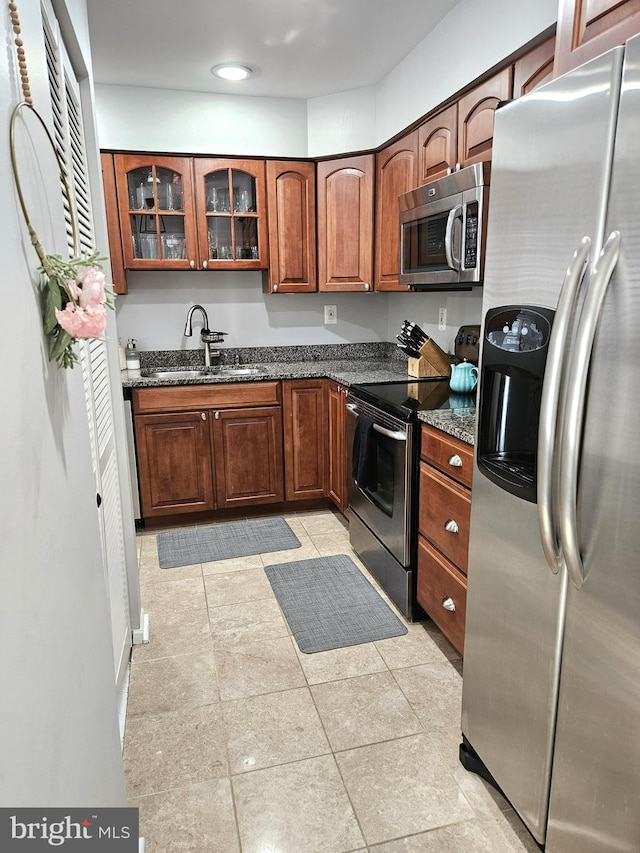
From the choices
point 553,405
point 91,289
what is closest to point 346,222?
point 553,405

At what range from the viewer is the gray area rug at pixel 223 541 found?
125 inches

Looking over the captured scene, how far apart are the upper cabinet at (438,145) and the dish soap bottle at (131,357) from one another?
6.73 feet

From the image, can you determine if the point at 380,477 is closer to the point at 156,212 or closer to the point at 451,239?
the point at 451,239

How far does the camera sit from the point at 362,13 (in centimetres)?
252

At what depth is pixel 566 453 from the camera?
3.68 ft

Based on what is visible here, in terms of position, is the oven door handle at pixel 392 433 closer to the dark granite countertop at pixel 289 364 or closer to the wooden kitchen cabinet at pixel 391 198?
the dark granite countertop at pixel 289 364

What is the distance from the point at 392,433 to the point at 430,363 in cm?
92

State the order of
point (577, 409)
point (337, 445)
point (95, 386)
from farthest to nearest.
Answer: point (337, 445)
point (95, 386)
point (577, 409)

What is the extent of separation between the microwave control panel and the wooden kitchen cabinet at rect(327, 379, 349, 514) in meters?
1.16

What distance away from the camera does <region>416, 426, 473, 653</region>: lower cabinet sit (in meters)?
2.03

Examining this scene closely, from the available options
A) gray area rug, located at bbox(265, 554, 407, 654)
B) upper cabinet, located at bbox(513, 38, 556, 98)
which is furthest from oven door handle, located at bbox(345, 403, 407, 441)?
upper cabinet, located at bbox(513, 38, 556, 98)

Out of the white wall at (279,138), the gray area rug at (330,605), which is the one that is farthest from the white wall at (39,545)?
the white wall at (279,138)

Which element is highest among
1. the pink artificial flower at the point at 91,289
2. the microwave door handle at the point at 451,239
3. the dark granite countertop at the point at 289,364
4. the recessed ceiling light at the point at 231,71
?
the recessed ceiling light at the point at 231,71

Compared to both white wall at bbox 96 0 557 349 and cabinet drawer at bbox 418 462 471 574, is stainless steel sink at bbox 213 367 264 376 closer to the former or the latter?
white wall at bbox 96 0 557 349
